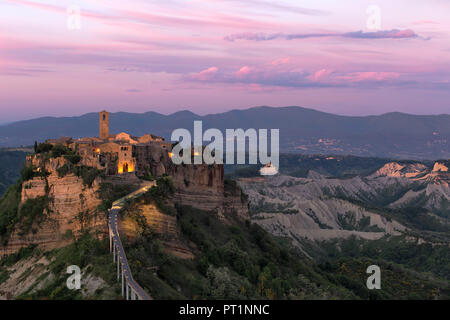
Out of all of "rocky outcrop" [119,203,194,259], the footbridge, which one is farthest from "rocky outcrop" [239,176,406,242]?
the footbridge

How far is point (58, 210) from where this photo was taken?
164 ft

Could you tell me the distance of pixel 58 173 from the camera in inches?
2045

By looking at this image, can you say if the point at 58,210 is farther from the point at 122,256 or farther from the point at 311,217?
the point at 311,217

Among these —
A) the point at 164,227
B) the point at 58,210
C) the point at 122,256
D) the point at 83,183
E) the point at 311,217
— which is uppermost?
the point at 83,183

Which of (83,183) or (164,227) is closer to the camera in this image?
(164,227)

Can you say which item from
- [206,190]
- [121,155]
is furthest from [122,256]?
[206,190]

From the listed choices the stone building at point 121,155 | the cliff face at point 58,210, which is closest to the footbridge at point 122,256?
the cliff face at point 58,210

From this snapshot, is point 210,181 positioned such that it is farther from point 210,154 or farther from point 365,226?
point 365,226

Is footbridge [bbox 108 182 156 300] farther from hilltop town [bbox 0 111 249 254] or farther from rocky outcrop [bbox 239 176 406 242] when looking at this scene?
rocky outcrop [bbox 239 176 406 242]

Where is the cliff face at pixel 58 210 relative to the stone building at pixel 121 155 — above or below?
below

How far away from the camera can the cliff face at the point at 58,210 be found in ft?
157

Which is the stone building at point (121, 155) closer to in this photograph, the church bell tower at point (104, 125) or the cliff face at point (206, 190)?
the cliff face at point (206, 190)
